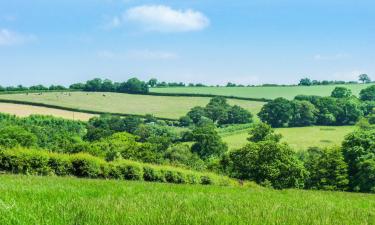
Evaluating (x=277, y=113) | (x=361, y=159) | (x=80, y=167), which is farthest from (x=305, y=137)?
(x=80, y=167)

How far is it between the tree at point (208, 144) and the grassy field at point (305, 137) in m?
7.02

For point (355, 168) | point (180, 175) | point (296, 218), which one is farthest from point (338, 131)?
point (296, 218)

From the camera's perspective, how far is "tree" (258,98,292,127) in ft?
636

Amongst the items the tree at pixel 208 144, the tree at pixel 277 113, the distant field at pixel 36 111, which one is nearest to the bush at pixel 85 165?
the tree at pixel 208 144

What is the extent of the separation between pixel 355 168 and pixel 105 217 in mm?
104532

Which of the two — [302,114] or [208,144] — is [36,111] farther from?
[302,114]

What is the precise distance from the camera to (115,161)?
1516 inches

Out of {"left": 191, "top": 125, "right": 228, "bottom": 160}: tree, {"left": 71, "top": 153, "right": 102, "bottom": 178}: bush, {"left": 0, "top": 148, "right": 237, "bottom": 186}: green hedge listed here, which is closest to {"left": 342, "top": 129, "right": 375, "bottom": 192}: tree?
{"left": 191, "top": 125, "right": 228, "bottom": 160}: tree

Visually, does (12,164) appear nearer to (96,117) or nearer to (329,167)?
(329,167)

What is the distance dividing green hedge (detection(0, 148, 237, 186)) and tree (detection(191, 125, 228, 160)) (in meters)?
109

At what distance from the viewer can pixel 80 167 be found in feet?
117

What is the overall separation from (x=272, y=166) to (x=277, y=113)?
9947cm

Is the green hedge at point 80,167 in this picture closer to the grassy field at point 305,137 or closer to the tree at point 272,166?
the tree at point 272,166

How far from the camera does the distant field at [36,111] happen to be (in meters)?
177
